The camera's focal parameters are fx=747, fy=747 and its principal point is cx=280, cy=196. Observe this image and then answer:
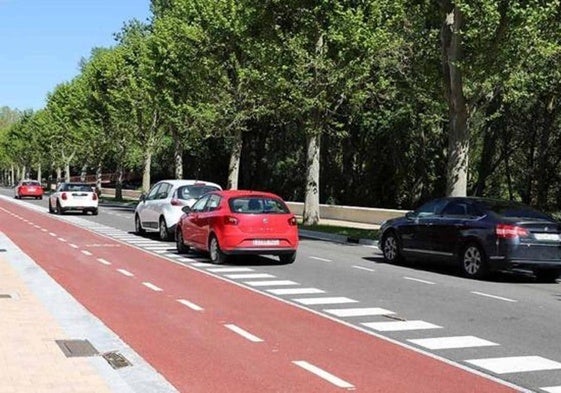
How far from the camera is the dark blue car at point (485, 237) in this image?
46.0 feet

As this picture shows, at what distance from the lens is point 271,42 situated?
30703mm

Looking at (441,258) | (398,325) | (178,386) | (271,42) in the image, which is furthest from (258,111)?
(178,386)

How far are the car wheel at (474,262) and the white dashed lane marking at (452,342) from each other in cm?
590

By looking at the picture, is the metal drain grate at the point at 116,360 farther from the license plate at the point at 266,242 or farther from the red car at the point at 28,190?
the red car at the point at 28,190

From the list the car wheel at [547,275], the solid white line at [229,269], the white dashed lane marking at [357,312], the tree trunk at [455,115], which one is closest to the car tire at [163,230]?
the solid white line at [229,269]

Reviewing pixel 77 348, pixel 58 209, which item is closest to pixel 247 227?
pixel 77 348

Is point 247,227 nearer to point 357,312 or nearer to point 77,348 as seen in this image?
point 357,312

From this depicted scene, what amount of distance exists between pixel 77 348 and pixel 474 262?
9154 mm

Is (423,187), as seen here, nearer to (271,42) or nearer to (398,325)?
(271,42)

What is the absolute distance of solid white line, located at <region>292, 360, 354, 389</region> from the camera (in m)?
6.53

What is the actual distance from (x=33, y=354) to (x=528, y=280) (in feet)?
35.0

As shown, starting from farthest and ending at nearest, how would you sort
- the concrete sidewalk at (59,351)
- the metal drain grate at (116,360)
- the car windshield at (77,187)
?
the car windshield at (77,187)
the metal drain grate at (116,360)
the concrete sidewalk at (59,351)

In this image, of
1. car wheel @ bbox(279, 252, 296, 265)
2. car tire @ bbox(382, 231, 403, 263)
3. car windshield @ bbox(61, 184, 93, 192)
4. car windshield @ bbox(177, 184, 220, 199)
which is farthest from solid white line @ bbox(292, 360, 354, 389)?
car windshield @ bbox(61, 184, 93, 192)

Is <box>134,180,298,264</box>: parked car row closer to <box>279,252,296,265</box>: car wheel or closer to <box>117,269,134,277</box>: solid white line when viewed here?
<box>279,252,296,265</box>: car wheel
